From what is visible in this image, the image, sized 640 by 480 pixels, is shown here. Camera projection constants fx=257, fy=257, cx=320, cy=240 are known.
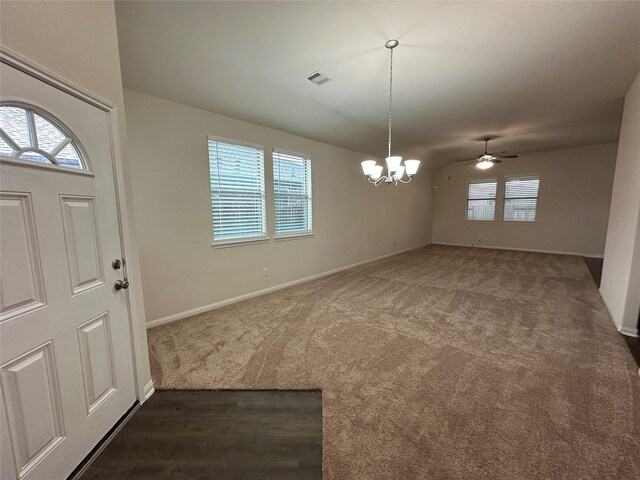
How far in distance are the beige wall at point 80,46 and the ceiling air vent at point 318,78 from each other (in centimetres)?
179

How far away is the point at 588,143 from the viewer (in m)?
6.33

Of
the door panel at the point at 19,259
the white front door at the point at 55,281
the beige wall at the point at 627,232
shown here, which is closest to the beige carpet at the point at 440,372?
the beige wall at the point at 627,232

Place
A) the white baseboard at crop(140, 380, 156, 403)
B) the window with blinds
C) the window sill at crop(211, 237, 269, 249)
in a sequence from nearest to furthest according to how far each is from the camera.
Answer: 1. the white baseboard at crop(140, 380, 156, 403)
2. the window sill at crop(211, 237, 269, 249)
3. the window with blinds

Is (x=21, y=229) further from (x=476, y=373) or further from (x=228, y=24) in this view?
(x=476, y=373)

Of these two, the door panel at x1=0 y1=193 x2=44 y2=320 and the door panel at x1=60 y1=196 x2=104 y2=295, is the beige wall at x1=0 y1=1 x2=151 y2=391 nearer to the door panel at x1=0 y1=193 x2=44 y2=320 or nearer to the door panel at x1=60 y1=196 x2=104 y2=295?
the door panel at x1=60 y1=196 x2=104 y2=295

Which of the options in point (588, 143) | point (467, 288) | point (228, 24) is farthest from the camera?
point (588, 143)

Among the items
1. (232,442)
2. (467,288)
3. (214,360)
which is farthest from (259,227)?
(467,288)

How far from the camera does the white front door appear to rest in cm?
110

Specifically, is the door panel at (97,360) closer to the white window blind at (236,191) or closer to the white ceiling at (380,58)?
the white window blind at (236,191)

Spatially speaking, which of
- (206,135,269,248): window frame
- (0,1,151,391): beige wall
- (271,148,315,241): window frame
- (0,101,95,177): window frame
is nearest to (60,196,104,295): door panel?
(0,101,95,177): window frame

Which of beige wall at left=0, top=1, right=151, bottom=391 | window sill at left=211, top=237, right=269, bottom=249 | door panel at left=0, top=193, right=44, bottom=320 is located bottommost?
window sill at left=211, top=237, right=269, bottom=249

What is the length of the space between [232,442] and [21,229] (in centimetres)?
158

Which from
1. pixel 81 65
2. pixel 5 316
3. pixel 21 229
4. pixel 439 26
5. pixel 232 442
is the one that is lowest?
pixel 232 442

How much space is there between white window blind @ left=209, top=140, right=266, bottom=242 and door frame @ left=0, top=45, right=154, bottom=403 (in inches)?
69.6
